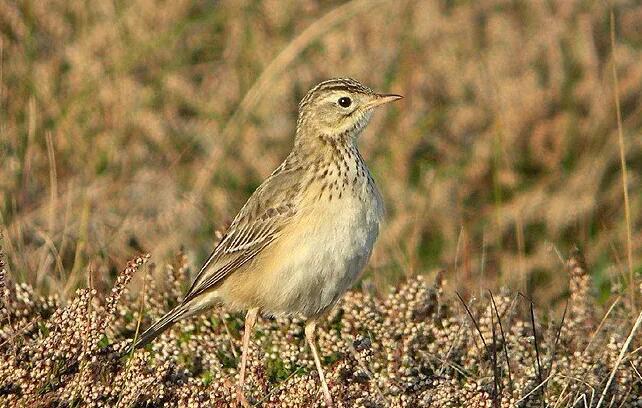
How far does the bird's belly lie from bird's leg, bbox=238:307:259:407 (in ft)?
0.28

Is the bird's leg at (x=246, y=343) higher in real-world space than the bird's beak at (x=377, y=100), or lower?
lower

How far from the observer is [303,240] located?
5.96 m

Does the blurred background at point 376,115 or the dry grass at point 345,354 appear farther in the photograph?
the blurred background at point 376,115

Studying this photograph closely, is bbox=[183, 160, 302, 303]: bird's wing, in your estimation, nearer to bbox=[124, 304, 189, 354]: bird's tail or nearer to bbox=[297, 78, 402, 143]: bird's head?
bbox=[124, 304, 189, 354]: bird's tail

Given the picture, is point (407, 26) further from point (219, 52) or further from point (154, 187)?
point (154, 187)

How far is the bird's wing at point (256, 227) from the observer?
613 centimetres

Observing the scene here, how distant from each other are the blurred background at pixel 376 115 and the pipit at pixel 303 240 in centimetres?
247

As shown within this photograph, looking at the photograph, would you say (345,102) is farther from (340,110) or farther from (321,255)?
(321,255)

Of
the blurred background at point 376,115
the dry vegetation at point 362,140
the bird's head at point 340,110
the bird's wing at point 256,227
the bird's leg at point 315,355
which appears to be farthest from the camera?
the blurred background at point 376,115

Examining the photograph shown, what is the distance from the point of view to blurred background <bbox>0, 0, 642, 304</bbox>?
31.7ft

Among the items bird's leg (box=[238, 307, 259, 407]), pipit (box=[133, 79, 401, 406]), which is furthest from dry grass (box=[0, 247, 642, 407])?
pipit (box=[133, 79, 401, 406])

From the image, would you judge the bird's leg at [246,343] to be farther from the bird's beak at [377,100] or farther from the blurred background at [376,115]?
the blurred background at [376,115]

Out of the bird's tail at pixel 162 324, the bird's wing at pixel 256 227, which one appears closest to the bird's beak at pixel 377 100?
the bird's wing at pixel 256 227

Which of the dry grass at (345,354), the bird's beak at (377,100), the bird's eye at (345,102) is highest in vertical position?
the bird's eye at (345,102)
